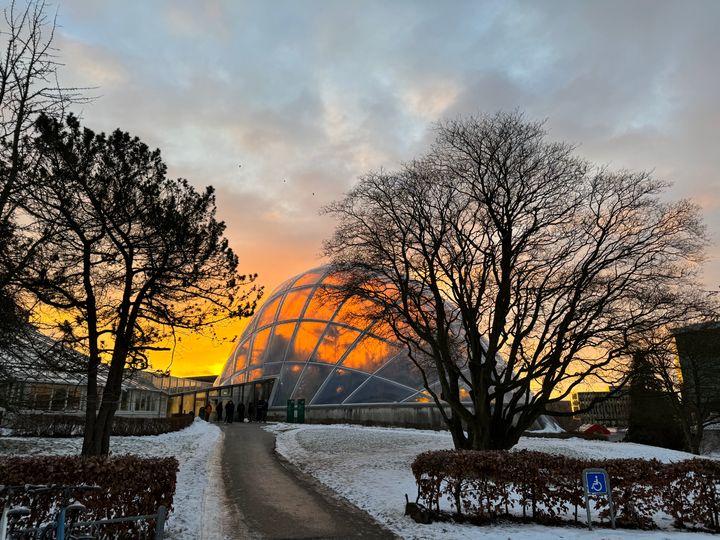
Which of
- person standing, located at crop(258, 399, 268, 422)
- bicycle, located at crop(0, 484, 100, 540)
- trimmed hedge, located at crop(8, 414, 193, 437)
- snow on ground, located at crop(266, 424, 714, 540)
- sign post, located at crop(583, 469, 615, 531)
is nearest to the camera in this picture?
bicycle, located at crop(0, 484, 100, 540)

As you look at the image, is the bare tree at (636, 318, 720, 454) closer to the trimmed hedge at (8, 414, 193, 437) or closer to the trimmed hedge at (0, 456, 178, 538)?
the trimmed hedge at (8, 414, 193, 437)

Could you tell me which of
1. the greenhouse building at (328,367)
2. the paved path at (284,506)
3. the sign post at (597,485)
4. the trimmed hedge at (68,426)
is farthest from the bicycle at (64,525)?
the greenhouse building at (328,367)

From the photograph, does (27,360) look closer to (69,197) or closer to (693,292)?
(69,197)

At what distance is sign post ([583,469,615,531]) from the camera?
849 centimetres

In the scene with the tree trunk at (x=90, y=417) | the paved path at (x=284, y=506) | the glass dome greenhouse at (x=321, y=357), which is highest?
the glass dome greenhouse at (x=321, y=357)

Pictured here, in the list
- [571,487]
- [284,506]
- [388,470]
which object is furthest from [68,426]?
[571,487]

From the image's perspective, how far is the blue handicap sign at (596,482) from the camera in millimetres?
8492

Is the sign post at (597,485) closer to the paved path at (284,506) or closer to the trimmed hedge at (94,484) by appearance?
the paved path at (284,506)

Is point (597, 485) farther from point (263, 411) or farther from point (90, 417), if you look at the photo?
point (263, 411)

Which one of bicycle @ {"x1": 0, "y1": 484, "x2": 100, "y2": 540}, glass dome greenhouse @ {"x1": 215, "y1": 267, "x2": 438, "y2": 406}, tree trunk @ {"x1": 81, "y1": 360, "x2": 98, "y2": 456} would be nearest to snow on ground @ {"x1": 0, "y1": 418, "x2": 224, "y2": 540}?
bicycle @ {"x1": 0, "y1": 484, "x2": 100, "y2": 540}

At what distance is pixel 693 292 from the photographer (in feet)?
46.6

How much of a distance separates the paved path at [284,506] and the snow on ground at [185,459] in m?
0.40

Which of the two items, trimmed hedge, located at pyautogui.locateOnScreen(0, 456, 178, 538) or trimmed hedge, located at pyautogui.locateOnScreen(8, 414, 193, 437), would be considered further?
trimmed hedge, located at pyautogui.locateOnScreen(8, 414, 193, 437)

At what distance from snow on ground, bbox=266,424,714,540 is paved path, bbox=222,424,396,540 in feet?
1.47
